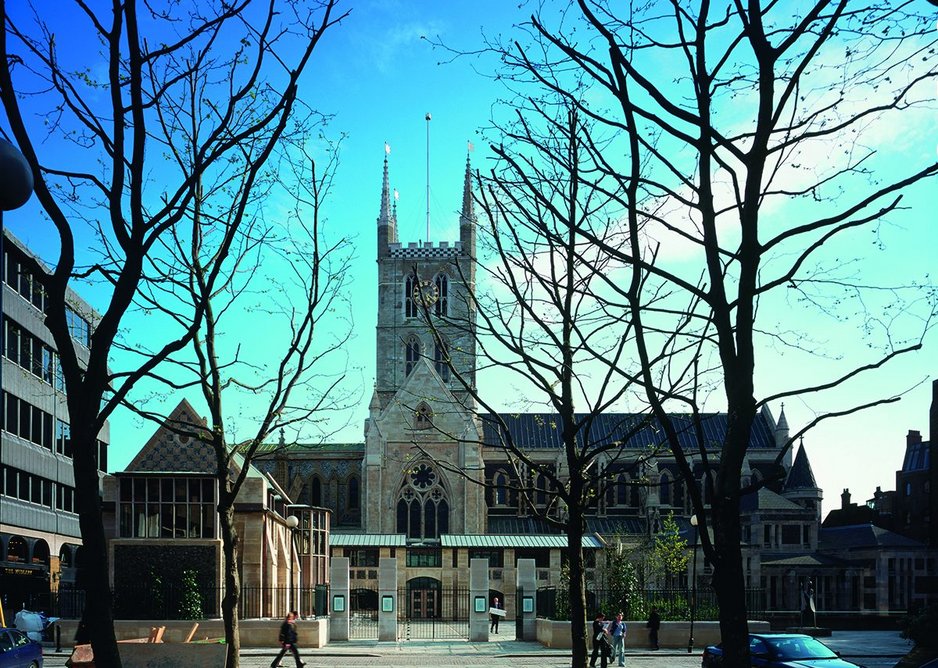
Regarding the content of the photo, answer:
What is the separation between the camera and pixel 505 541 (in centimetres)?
5834

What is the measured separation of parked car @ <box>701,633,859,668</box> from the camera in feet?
61.1

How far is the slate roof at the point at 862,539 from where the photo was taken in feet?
203

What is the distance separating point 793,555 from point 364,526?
26.3 m

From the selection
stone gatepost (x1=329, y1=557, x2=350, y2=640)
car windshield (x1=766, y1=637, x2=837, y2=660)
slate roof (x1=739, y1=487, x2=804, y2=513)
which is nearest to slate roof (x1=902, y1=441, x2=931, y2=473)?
slate roof (x1=739, y1=487, x2=804, y2=513)

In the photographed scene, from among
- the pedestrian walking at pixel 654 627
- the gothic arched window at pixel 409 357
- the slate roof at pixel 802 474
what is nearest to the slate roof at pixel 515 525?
the gothic arched window at pixel 409 357

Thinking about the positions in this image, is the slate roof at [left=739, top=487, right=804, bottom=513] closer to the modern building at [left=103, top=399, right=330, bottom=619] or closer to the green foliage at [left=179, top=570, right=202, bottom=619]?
the modern building at [left=103, top=399, right=330, bottom=619]

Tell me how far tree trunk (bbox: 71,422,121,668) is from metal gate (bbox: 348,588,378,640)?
3147 centimetres

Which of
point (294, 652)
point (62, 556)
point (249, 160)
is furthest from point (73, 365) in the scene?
point (62, 556)

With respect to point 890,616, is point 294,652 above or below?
above

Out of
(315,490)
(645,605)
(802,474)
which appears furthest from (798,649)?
(315,490)

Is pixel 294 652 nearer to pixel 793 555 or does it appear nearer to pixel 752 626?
pixel 752 626

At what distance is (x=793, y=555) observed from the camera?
63.9 metres

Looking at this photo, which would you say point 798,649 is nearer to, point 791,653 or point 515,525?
point 791,653

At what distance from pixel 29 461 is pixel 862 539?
157 feet
